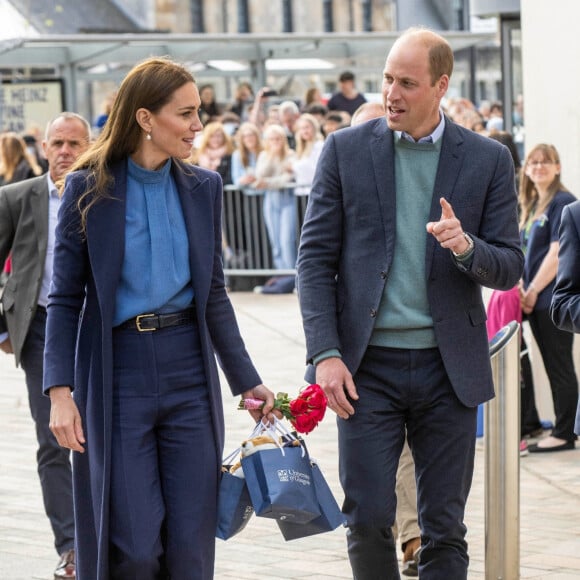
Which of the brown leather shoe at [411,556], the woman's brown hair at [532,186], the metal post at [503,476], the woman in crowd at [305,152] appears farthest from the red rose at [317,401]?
the woman in crowd at [305,152]

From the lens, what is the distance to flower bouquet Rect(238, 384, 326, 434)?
4.73 meters

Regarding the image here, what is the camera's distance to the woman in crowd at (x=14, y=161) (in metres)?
17.4

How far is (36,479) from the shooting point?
8.63 m

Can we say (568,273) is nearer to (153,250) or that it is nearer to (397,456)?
(397,456)

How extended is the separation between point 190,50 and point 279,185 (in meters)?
7.61

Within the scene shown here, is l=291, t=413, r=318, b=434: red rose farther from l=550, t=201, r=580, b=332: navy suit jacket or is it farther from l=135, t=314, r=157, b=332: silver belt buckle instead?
l=550, t=201, r=580, b=332: navy suit jacket

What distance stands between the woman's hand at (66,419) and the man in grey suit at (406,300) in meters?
0.79

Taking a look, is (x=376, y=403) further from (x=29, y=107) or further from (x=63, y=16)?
(x=63, y=16)

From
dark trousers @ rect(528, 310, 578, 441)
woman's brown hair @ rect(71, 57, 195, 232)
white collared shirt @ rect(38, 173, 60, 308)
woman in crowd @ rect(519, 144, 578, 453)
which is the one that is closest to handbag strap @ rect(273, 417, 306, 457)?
woman's brown hair @ rect(71, 57, 195, 232)

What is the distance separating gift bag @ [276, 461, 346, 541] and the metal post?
131cm

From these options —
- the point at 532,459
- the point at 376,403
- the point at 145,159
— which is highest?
the point at 145,159

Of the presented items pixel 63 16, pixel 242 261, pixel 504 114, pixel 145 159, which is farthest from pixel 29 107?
pixel 63 16

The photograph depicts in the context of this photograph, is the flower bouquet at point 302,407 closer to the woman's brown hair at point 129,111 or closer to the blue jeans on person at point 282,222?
the woman's brown hair at point 129,111

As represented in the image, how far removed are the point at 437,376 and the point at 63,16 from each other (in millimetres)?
62791
